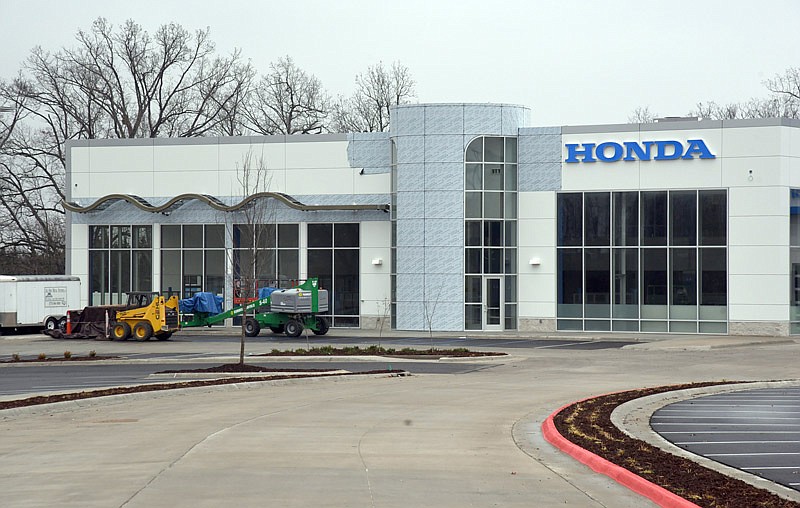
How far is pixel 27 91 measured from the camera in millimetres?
65750

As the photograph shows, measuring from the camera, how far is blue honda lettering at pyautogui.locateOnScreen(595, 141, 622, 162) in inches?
1838

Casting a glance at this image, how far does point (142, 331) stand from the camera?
1725 inches

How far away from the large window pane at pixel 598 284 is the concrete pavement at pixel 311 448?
829 inches

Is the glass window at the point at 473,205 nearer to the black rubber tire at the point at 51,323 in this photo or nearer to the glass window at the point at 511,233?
the glass window at the point at 511,233

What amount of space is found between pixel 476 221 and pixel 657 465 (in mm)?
35705

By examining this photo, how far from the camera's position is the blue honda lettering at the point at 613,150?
1838 inches

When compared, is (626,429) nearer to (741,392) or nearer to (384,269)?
(741,392)

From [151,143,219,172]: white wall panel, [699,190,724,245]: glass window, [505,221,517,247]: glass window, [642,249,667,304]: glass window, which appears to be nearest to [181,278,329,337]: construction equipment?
[505,221,517,247]: glass window

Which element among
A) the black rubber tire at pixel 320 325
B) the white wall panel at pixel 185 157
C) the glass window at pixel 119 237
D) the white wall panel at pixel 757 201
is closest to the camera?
the white wall panel at pixel 757 201

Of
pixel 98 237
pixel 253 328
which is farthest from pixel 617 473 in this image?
pixel 98 237

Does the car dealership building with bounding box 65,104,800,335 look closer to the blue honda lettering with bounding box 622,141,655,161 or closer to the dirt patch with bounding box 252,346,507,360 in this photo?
the blue honda lettering with bounding box 622,141,655,161

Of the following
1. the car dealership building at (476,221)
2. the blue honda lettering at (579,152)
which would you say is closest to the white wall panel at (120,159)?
the car dealership building at (476,221)

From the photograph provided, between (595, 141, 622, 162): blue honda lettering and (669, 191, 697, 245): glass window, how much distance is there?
2849mm

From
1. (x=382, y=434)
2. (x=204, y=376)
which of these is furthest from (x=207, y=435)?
(x=204, y=376)
